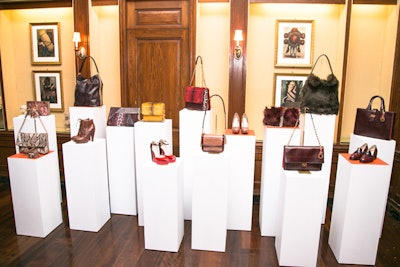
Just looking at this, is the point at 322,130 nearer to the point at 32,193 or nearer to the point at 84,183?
the point at 84,183

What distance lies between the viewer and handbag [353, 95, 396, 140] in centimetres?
317

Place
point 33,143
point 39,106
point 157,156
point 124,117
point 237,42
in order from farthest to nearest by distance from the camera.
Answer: point 237,42 → point 39,106 → point 124,117 → point 33,143 → point 157,156

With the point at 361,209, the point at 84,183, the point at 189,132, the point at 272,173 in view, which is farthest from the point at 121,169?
the point at 361,209

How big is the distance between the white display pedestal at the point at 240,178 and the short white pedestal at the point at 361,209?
925mm

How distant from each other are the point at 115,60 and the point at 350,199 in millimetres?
3931

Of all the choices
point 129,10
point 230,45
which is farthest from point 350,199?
point 129,10

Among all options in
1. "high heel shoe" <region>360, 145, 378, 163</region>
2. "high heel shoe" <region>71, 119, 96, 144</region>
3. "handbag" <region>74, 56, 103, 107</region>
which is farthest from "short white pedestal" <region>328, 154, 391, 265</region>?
"handbag" <region>74, 56, 103, 107</region>

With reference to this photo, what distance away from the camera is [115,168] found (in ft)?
12.6

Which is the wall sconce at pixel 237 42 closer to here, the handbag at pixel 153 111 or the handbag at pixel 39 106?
the handbag at pixel 153 111

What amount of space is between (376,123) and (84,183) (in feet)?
10.4

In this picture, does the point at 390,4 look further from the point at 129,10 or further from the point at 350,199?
the point at 129,10

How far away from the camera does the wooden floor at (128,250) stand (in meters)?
2.93

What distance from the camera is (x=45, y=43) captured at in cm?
517

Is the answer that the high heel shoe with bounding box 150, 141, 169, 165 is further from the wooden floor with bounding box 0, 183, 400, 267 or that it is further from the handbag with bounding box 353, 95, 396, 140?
the handbag with bounding box 353, 95, 396, 140
